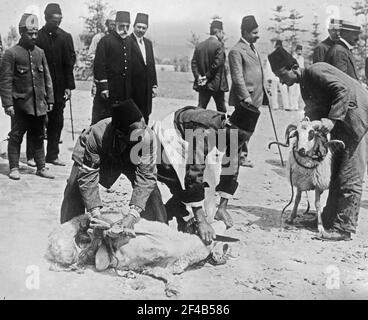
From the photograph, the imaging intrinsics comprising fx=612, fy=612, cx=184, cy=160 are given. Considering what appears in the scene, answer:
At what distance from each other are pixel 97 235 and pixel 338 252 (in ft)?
7.16

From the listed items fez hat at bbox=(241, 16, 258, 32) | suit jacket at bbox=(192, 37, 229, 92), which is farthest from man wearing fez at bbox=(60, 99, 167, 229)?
suit jacket at bbox=(192, 37, 229, 92)

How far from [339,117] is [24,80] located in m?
3.68

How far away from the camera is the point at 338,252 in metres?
5.42

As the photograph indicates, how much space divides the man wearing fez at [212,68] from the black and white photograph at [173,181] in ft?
3.83

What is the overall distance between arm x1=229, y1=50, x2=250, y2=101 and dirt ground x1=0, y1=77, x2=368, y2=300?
1185 mm

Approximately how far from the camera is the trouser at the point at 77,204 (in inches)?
193

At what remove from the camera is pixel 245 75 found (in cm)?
757

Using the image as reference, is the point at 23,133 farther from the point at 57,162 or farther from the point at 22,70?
the point at 57,162

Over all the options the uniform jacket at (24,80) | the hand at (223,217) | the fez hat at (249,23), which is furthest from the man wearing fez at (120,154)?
the fez hat at (249,23)

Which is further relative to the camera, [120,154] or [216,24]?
[216,24]

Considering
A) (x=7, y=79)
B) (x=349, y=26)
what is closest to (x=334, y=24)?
(x=349, y=26)

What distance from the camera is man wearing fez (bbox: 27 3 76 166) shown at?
7.75 meters

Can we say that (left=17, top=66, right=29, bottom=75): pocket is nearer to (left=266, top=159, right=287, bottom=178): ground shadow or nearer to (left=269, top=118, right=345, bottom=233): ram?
(left=269, top=118, right=345, bottom=233): ram

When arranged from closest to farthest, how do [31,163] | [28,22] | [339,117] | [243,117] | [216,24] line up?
[243,117] < [339,117] < [28,22] < [31,163] < [216,24]
